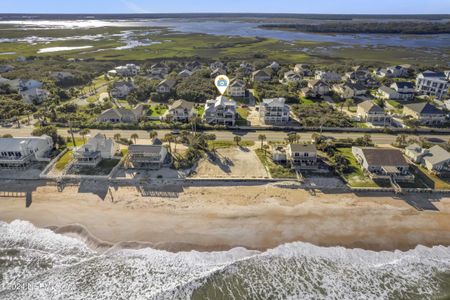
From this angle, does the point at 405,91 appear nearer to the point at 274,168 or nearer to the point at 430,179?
the point at 430,179

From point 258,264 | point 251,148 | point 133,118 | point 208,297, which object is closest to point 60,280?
point 208,297

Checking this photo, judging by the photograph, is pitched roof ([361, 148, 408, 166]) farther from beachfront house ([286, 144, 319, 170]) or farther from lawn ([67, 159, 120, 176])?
lawn ([67, 159, 120, 176])

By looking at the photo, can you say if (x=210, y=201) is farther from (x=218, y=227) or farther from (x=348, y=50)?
(x=348, y=50)

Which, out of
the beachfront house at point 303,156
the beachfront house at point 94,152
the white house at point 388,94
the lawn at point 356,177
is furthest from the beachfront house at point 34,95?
the white house at point 388,94

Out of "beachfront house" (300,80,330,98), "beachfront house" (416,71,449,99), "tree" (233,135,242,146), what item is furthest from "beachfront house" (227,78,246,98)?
"beachfront house" (416,71,449,99)

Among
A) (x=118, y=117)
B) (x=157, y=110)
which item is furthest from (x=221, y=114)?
(x=118, y=117)

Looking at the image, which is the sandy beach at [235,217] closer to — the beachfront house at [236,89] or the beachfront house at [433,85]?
the beachfront house at [236,89]

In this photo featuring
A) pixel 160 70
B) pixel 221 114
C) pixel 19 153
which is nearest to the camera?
pixel 19 153
